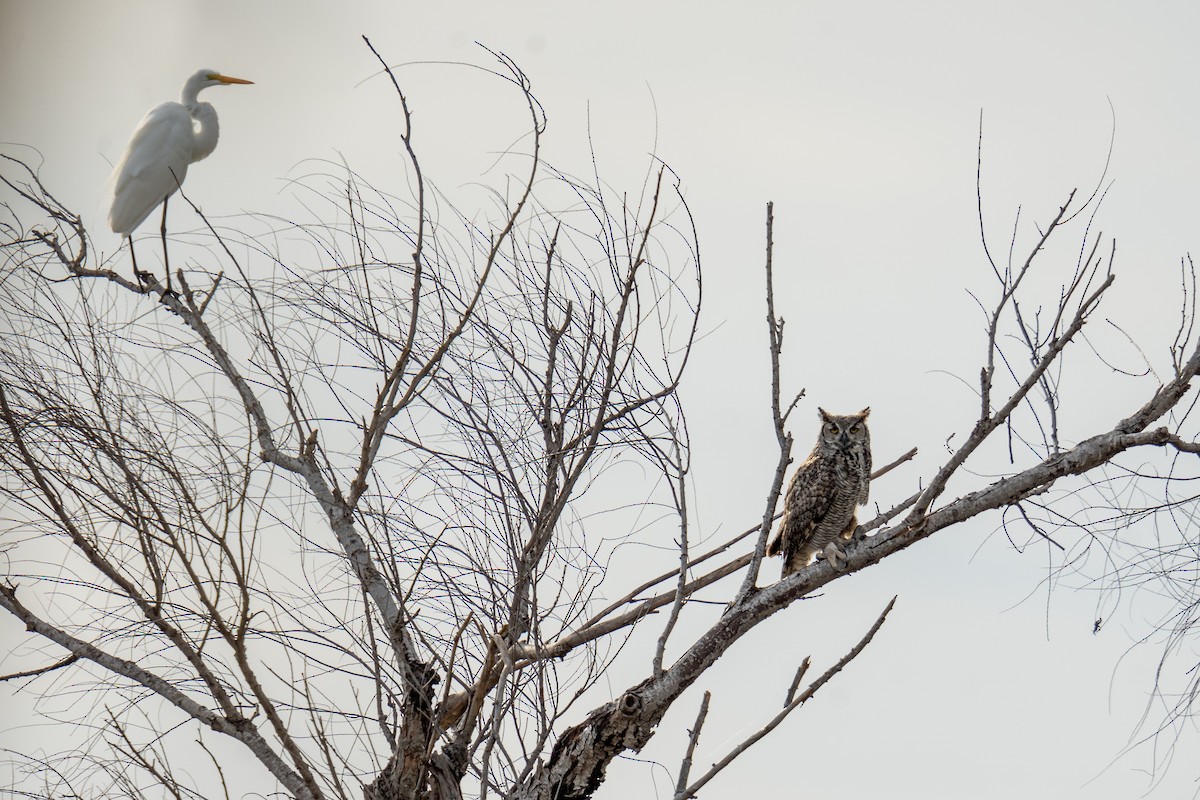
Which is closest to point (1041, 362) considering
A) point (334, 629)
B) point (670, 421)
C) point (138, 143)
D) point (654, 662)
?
point (670, 421)

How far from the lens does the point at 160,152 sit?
5465mm

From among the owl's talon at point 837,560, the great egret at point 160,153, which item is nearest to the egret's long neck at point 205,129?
the great egret at point 160,153

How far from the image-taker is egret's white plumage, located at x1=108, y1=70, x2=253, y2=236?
212 inches

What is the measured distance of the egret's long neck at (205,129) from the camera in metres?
5.77

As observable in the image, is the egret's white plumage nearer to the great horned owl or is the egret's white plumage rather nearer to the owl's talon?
the great horned owl

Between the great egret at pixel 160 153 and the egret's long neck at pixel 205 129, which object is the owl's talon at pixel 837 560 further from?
→ the egret's long neck at pixel 205 129

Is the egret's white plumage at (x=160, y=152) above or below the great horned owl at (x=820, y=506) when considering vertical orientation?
above

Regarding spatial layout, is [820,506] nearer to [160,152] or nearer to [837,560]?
[837,560]

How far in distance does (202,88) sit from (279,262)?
3454mm

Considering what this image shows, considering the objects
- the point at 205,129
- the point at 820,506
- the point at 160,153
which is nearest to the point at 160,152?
the point at 160,153

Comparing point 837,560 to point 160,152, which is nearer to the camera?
point 837,560

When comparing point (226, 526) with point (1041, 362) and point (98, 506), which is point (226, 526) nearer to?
point (98, 506)

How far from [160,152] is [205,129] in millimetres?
381

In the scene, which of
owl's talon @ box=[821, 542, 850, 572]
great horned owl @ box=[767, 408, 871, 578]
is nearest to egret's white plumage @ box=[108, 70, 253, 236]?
great horned owl @ box=[767, 408, 871, 578]
